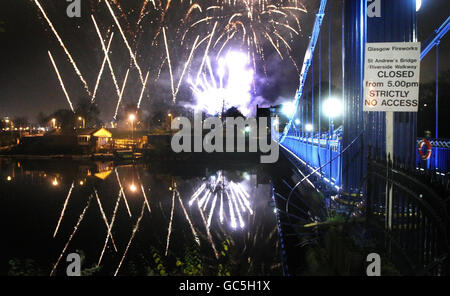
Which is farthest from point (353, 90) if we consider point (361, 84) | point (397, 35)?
point (397, 35)

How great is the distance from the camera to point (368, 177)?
15.8 feet

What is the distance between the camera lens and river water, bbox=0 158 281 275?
691 centimetres

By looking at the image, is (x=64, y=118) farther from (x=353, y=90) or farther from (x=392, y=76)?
(x=392, y=76)

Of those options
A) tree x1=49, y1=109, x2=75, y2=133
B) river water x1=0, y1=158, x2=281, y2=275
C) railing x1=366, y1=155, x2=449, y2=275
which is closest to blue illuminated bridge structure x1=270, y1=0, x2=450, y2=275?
railing x1=366, y1=155, x2=449, y2=275

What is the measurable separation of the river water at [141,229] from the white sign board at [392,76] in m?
3.08

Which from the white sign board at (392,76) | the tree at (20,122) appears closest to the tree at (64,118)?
the tree at (20,122)

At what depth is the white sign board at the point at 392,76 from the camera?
445 cm

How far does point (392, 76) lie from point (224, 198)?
10.6m

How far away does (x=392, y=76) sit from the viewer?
4.50m

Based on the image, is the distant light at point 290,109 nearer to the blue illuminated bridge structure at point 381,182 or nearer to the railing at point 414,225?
the blue illuminated bridge structure at point 381,182

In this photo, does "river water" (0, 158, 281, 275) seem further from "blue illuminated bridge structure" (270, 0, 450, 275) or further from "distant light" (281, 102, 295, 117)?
"distant light" (281, 102, 295, 117)
